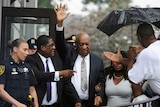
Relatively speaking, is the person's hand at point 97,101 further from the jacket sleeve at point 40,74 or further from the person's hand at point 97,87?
the jacket sleeve at point 40,74

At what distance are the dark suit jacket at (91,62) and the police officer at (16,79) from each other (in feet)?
3.14

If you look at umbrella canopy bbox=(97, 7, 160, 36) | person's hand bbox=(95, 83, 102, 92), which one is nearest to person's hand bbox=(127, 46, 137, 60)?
umbrella canopy bbox=(97, 7, 160, 36)

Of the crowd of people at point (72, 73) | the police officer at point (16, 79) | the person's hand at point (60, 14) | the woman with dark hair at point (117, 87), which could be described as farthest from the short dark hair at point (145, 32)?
the police officer at point (16, 79)

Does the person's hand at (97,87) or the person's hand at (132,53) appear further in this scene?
the person's hand at (97,87)

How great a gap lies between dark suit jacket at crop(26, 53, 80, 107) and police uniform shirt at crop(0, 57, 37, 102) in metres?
0.42

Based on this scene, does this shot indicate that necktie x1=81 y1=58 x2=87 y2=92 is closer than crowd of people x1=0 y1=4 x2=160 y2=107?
No

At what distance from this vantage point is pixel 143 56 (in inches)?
187

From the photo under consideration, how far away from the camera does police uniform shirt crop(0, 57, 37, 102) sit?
16.6ft

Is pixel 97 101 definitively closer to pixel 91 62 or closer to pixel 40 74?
pixel 91 62

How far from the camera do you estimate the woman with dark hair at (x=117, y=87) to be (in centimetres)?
608

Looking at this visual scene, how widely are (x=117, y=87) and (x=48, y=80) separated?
1077 millimetres

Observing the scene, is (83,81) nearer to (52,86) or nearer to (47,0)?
(52,86)

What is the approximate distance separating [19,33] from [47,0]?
66.4ft

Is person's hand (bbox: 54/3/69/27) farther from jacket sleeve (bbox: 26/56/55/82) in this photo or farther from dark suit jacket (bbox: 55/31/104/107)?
jacket sleeve (bbox: 26/56/55/82)
